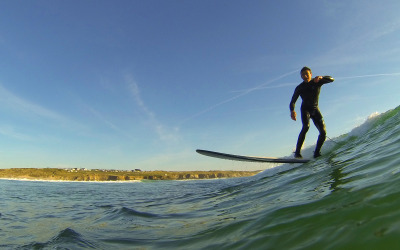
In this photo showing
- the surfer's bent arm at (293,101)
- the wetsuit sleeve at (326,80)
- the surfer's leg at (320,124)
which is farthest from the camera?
the surfer's bent arm at (293,101)

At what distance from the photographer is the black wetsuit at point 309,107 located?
9.73 metres

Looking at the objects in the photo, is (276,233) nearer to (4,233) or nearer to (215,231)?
(215,231)

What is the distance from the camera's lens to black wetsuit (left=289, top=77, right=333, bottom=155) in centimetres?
973

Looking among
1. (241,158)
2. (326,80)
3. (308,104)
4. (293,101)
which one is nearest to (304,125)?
(308,104)

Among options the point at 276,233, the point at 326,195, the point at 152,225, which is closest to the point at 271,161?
the point at 152,225

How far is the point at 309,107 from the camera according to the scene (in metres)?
9.89

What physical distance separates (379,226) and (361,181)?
1877 mm

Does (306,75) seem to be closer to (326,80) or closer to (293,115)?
(326,80)

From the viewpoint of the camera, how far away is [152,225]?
5621 millimetres

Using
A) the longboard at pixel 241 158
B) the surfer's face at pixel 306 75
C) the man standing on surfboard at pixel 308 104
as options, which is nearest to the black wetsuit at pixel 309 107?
the man standing on surfboard at pixel 308 104

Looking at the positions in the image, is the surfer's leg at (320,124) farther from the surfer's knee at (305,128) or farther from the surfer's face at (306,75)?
the surfer's face at (306,75)

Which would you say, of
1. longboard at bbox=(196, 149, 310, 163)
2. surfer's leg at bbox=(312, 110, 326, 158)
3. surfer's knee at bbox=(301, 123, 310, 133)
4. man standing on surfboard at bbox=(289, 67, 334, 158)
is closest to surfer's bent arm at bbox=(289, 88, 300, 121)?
man standing on surfboard at bbox=(289, 67, 334, 158)

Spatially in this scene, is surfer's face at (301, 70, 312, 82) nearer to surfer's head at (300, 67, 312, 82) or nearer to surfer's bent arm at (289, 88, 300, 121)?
surfer's head at (300, 67, 312, 82)

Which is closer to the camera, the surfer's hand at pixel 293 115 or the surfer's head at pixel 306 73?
the surfer's head at pixel 306 73
